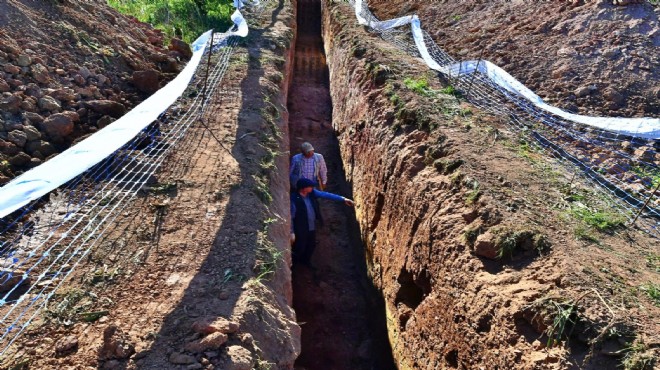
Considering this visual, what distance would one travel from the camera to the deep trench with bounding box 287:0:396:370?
209 inches

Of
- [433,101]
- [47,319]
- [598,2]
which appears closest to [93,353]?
[47,319]

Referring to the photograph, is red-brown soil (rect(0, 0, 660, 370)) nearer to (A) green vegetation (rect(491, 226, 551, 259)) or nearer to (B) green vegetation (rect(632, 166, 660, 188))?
(A) green vegetation (rect(491, 226, 551, 259))

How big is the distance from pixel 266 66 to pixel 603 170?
23.1 ft

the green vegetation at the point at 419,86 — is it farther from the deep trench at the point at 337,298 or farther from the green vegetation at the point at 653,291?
the green vegetation at the point at 653,291

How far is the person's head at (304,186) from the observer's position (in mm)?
6047

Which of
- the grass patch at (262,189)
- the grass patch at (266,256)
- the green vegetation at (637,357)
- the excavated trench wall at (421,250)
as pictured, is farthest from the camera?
the grass patch at (262,189)

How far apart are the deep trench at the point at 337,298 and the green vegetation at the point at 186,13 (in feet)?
18.3

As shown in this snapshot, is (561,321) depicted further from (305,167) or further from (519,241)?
(305,167)

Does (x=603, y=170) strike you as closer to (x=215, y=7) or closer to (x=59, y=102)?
(x=59, y=102)

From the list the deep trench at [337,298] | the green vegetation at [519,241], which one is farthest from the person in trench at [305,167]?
the green vegetation at [519,241]

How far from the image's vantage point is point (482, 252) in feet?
12.3

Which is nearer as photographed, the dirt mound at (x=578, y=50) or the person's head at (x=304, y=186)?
the person's head at (x=304, y=186)

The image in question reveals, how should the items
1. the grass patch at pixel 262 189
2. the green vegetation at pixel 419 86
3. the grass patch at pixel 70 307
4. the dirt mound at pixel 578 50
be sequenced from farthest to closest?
1. the green vegetation at pixel 419 86
2. the dirt mound at pixel 578 50
3. the grass patch at pixel 262 189
4. the grass patch at pixel 70 307

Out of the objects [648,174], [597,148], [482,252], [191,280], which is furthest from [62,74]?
[648,174]
